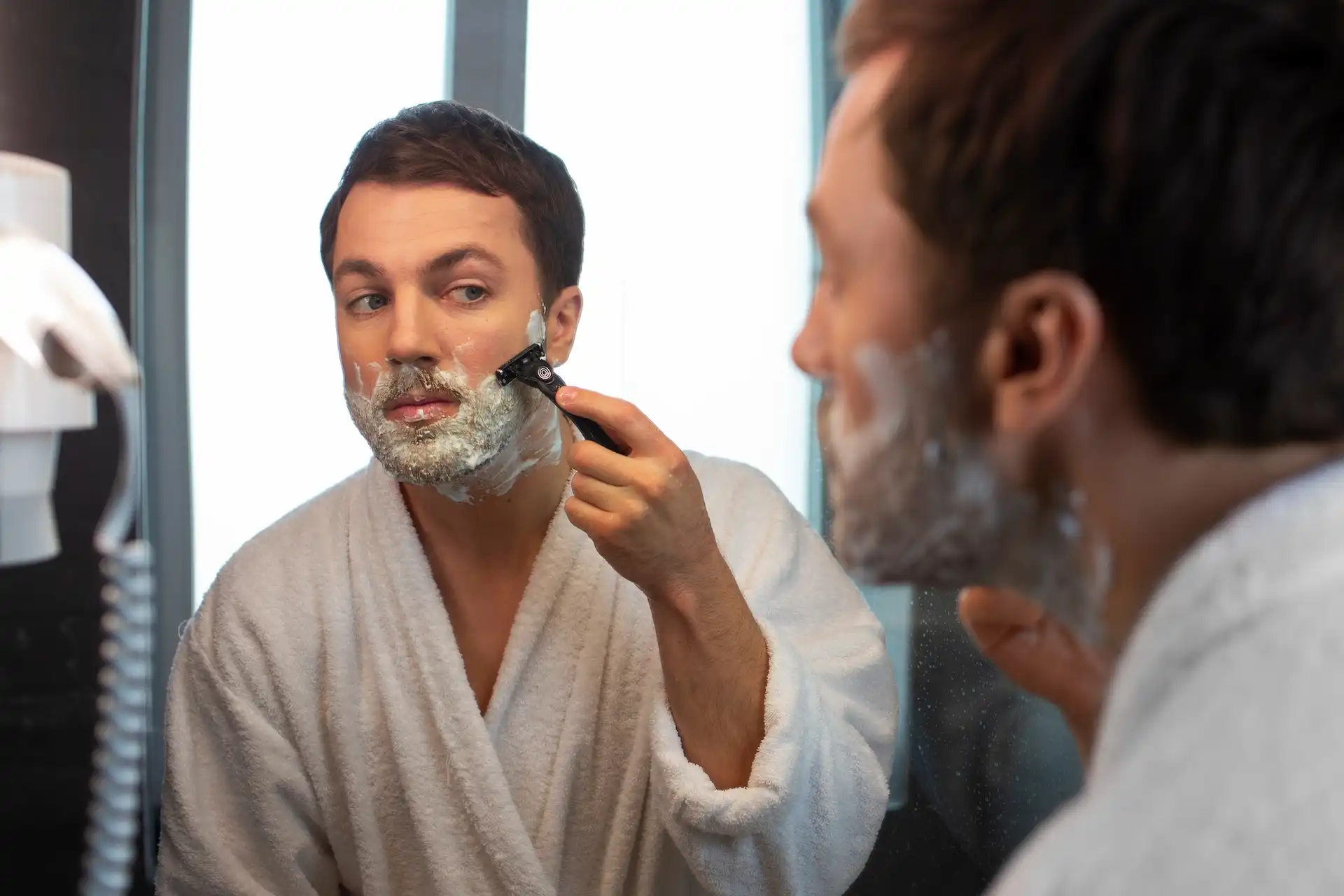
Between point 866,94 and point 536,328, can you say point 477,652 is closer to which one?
point 536,328

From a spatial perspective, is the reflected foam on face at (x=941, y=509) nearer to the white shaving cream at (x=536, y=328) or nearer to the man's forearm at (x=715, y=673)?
the man's forearm at (x=715, y=673)

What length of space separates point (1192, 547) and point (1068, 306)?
0.35ft

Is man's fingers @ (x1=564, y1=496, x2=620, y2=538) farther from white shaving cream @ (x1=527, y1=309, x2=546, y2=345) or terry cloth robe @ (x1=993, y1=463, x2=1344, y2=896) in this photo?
terry cloth robe @ (x1=993, y1=463, x2=1344, y2=896)

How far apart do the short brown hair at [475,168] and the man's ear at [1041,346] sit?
2.11 feet

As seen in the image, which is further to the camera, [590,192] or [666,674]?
[590,192]

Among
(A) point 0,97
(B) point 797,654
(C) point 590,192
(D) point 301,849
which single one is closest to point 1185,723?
(B) point 797,654

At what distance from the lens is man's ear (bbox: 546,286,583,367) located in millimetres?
1125

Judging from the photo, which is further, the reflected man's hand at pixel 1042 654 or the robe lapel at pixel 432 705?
the robe lapel at pixel 432 705

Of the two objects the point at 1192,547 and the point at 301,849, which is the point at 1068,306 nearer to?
the point at 1192,547

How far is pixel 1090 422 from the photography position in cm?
50

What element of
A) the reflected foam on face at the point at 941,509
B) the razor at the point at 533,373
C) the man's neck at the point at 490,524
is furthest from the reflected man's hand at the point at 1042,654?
the man's neck at the point at 490,524

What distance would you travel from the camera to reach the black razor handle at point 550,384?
94 centimetres

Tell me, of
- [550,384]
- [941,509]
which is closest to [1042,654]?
[941,509]

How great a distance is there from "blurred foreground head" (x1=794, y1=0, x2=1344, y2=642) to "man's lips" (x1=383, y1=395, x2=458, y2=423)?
0.50 m
